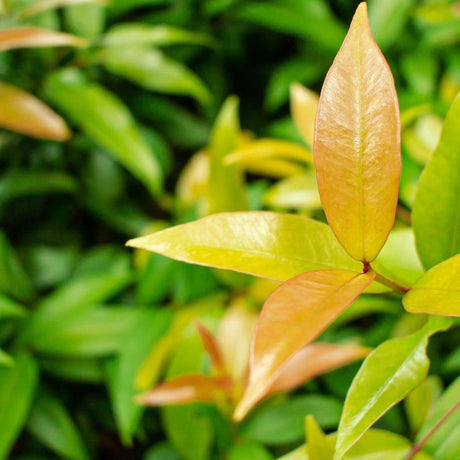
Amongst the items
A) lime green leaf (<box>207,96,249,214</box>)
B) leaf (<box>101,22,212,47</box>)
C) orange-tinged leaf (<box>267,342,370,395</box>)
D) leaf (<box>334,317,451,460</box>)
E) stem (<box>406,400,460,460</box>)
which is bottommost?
orange-tinged leaf (<box>267,342,370,395</box>)

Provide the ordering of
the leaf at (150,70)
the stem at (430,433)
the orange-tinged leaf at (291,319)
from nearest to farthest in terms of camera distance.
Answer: the orange-tinged leaf at (291,319) → the stem at (430,433) → the leaf at (150,70)

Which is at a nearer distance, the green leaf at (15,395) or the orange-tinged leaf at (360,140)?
the orange-tinged leaf at (360,140)

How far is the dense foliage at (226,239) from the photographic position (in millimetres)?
306

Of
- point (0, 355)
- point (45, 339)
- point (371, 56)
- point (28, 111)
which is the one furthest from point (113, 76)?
point (371, 56)

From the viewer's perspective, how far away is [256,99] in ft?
3.53

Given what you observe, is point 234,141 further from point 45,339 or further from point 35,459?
point 35,459

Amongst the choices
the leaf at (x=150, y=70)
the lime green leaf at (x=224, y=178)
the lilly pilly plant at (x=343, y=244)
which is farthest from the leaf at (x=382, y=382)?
the leaf at (x=150, y=70)

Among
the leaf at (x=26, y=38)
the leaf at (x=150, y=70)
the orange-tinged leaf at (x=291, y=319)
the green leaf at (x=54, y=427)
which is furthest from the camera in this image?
the leaf at (x=150, y=70)

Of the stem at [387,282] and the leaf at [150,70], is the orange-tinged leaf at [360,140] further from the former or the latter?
the leaf at [150,70]

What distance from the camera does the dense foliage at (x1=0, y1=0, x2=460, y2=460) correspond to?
1.00 feet

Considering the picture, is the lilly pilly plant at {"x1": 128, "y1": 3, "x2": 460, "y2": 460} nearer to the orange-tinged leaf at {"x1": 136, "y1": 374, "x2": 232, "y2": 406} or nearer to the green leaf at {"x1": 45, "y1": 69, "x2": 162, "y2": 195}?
the orange-tinged leaf at {"x1": 136, "y1": 374, "x2": 232, "y2": 406}

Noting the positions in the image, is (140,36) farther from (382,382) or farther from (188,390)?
(382,382)

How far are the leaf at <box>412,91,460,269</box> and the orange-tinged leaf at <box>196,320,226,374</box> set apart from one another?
0.27 metres

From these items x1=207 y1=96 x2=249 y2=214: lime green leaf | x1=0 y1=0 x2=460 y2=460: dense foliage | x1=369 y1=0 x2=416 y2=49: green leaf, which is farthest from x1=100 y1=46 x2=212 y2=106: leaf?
x1=369 y1=0 x2=416 y2=49: green leaf
